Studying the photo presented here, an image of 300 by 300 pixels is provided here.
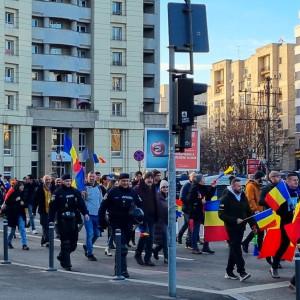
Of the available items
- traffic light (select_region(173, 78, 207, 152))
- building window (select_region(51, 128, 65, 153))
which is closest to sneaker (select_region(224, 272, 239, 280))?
traffic light (select_region(173, 78, 207, 152))

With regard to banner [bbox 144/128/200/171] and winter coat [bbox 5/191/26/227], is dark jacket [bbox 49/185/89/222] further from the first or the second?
banner [bbox 144/128/200/171]

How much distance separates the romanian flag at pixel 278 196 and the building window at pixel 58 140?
5914cm

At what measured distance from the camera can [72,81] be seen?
234ft

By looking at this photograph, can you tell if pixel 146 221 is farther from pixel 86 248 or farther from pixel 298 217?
pixel 298 217

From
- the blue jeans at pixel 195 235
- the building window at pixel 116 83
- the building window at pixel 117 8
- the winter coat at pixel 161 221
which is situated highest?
the building window at pixel 117 8

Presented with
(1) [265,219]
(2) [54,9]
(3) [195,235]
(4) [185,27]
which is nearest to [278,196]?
(1) [265,219]

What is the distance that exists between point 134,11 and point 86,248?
58.9 meters

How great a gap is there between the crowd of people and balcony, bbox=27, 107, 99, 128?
49781 mm

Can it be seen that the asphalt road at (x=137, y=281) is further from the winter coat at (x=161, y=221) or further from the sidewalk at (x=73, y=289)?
the winter coat at (x=161, y=221)

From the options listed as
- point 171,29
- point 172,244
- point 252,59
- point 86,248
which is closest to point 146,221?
point 86,248

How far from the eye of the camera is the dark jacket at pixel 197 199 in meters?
17.9

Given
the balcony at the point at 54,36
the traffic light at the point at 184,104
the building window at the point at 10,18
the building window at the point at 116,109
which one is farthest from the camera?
the building window at the point at 116,109

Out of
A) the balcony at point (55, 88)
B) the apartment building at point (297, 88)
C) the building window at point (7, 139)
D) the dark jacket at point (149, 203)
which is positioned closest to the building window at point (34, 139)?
the building window at point (7, 139)

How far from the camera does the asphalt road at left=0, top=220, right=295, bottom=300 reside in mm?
11570
